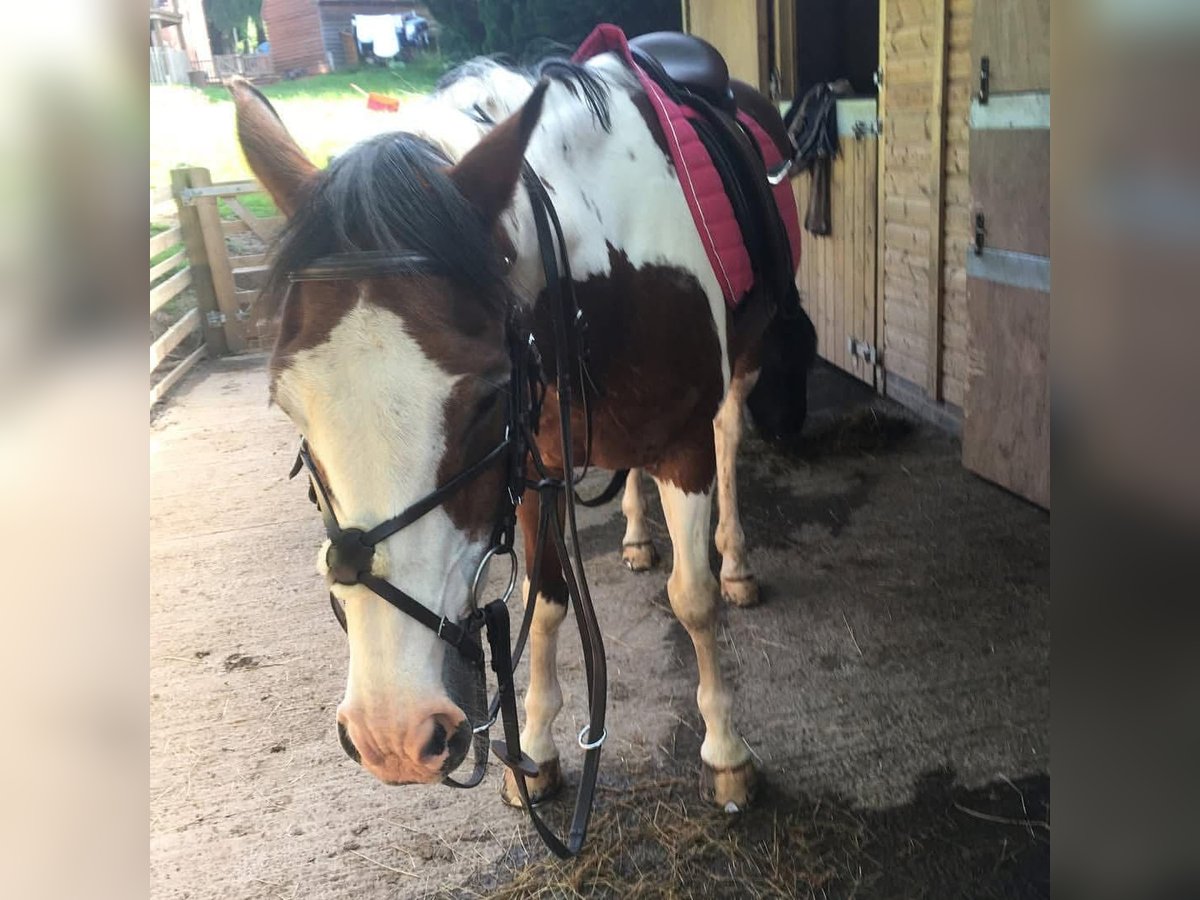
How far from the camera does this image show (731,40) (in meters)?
5.07

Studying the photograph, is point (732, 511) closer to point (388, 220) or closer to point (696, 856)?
point (696, 856)

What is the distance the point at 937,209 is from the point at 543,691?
8.34ft

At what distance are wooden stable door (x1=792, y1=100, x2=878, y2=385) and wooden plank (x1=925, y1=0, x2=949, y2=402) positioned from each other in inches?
21.5

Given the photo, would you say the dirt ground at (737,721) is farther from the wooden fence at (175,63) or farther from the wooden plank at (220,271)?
the wooden plank at (220,271)

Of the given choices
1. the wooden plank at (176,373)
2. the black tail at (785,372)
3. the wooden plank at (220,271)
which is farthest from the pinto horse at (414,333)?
the wooden plank at (220,271)

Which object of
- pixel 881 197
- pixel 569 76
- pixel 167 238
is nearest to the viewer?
pixel 569 76

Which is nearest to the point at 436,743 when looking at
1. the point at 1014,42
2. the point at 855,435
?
the point at 1014,42

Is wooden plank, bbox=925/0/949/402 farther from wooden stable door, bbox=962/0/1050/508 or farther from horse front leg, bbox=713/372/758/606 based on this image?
horse front leg, bbox=713/372/758/606

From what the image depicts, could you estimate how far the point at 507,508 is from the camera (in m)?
1.05

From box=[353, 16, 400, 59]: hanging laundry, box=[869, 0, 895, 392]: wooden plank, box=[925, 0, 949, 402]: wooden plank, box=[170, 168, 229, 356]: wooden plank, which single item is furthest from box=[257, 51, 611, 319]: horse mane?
box=[170, 168, 229, 356]: wooden plank

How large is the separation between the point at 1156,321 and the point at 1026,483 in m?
Answer: 2.69

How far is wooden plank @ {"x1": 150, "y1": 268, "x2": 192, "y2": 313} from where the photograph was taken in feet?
14.7

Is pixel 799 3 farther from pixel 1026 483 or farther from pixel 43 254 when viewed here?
pixel 43 254

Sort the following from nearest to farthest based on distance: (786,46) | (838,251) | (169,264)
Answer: (838,251) → (786,46) → (169,264)
